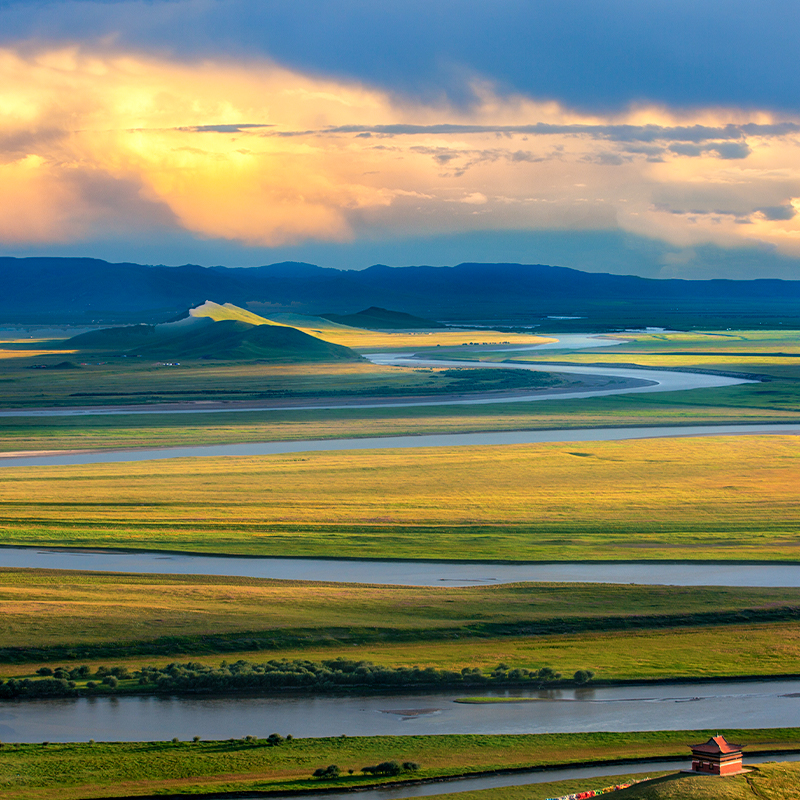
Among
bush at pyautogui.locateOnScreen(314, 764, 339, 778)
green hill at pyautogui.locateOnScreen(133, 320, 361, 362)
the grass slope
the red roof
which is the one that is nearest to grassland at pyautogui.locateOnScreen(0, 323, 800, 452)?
green hill at pyautogui.locateOnScreen(133, 320, 361, 362)

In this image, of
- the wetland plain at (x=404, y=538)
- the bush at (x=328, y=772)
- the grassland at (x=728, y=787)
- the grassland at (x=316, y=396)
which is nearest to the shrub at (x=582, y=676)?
the wetland plain at (x=404, y=538)

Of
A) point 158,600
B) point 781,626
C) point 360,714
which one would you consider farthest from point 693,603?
point 158,600

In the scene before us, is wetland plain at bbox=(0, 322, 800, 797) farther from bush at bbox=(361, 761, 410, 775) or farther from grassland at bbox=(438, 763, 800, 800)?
grassland at bbox=(438, 763, 800, 800)

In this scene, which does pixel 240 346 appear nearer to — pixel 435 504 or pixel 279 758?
pixel 435 504

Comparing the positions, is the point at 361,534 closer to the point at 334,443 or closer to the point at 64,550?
the point at 64,550

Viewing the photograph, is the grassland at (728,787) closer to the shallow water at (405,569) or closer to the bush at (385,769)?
the bush at (385,769)
